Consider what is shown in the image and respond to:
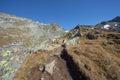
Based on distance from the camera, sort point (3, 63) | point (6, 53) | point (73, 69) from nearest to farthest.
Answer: point (73, 69) < point (3, 63) < point (6, 53)

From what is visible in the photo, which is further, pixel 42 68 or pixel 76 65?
pixel 42 68

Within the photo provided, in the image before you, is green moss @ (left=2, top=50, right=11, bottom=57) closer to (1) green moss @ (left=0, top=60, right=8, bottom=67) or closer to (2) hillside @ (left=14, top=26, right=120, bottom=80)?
(1) green moss @ (left=0, top=60, right=8, bottom=67)

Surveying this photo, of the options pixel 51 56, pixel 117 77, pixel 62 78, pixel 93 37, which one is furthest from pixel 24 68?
pixel 93 37

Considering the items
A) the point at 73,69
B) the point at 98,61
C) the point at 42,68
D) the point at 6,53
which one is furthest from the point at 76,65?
the point at 6,53

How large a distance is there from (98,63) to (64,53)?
29.2 feet

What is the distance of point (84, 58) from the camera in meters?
26.7

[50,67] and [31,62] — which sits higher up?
[31,62]

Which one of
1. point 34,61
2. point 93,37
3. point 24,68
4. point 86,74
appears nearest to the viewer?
point 86,74

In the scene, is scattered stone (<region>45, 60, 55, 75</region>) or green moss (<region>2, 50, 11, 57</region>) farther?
green moss (<region>2, 50, 11, 57</region>)

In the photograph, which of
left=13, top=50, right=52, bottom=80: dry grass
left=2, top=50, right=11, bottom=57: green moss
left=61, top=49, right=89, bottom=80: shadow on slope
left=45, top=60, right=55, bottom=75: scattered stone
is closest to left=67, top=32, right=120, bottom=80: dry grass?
left=61, top=49, right=89, bottom=80: shadow on slope

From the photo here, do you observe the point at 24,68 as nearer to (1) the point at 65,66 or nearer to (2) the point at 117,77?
(1) the point at 65,66

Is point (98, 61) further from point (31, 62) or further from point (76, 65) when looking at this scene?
point (31, 62)

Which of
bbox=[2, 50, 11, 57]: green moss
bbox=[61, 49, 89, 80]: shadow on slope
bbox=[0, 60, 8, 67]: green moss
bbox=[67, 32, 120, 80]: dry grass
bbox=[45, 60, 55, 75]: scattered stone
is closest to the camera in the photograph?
bbox=[67, 32, 120, 80]: dry grass

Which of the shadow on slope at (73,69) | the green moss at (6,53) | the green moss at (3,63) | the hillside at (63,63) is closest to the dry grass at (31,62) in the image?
the hillside at (63,63)
